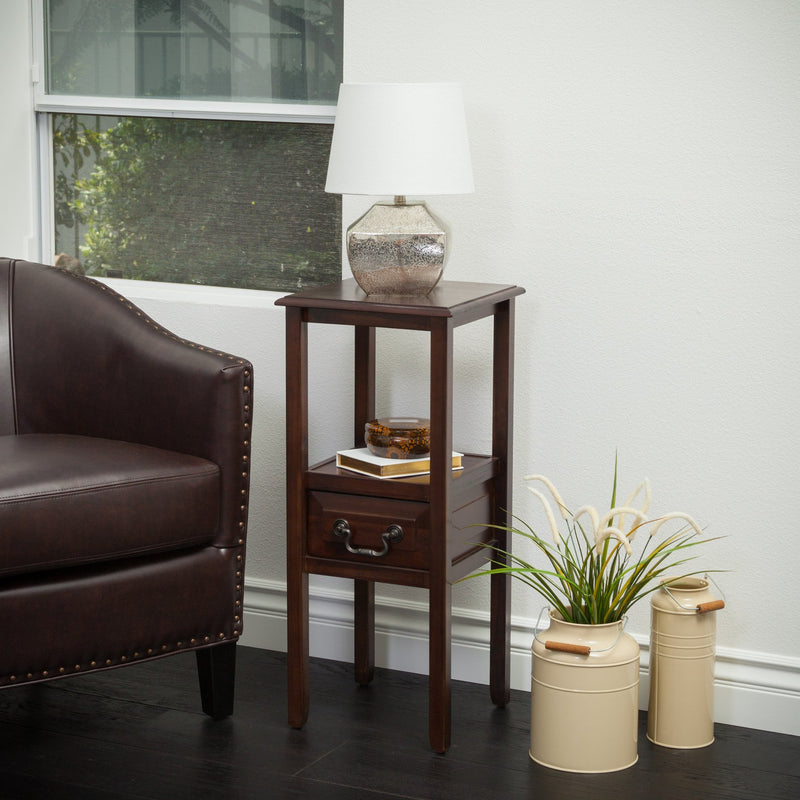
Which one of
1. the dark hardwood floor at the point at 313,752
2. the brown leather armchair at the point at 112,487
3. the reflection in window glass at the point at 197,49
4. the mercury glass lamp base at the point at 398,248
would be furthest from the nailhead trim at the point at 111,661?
the reflection in window glass at the point at 197,49

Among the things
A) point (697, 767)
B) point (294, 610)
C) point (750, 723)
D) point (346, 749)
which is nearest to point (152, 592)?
point (294, 610)

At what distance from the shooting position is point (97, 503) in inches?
78.4

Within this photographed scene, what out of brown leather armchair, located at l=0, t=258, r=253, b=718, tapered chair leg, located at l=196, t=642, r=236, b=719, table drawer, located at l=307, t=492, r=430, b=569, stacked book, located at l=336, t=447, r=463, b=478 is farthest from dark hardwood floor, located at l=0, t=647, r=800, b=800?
stacked book, located at l=336, t=447, r=463, b=478

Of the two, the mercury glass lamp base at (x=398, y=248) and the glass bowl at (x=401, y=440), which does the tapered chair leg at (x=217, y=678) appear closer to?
the glass bowl at (x=401, y=440)

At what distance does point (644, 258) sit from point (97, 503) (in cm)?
112

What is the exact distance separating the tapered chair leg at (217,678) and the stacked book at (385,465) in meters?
0.43

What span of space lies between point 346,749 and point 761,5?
5.06 feet

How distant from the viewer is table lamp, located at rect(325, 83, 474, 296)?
198 centimetres

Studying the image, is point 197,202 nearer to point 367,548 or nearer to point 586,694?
point 367,548

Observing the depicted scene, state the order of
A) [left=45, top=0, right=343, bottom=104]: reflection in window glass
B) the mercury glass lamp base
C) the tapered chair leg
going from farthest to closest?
[left=45, top=0, right=343, bottom=104]: reflection in window glass < the tapered chair leg < the mercury glass lamp base

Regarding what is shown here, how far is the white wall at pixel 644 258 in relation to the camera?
2.14 metres

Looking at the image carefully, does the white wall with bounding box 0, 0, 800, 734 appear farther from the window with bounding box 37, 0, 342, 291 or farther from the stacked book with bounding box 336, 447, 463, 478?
the stacked book with bounding box 336, 447, 463, 478

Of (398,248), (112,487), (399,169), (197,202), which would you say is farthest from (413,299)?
(197,202)

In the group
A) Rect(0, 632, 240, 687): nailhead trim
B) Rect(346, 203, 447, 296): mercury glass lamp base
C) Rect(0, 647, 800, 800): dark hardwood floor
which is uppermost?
Rect(346, 203, 447, 296): mercury glass lamp base
